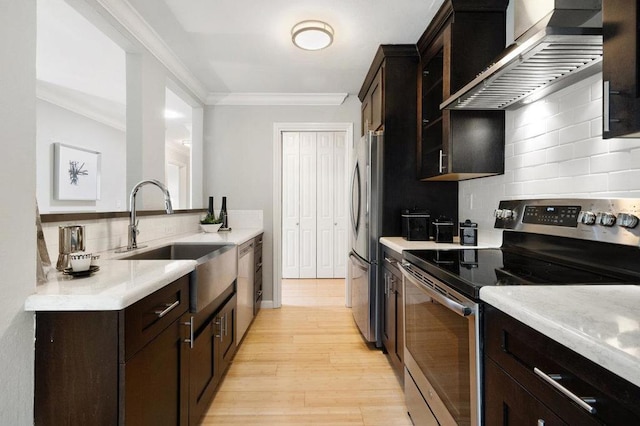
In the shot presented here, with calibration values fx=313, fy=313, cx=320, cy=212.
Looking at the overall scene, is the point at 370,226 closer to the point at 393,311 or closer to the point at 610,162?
the point at 393,311

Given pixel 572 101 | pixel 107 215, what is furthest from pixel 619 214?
pixel 107 215

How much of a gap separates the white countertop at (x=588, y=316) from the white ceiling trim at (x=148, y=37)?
2.51m

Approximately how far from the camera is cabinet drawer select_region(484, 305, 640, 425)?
1.75 feet

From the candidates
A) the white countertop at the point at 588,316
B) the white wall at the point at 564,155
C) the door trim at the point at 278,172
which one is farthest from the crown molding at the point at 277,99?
the white countertop at the point at 588,316

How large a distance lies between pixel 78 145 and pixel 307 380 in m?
4.62

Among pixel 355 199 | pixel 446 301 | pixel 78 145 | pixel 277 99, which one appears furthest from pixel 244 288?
pixel 78 145

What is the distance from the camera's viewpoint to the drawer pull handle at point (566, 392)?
0.58 m

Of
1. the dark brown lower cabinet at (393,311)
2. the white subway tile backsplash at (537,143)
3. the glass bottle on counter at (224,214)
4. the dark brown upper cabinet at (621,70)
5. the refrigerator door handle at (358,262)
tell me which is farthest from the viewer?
the glass bottle on counter at (224,214)

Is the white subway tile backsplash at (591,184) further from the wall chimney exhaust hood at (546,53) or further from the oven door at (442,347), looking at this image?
the oven door at (442,347)

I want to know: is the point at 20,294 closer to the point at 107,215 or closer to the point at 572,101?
the point at 107,215

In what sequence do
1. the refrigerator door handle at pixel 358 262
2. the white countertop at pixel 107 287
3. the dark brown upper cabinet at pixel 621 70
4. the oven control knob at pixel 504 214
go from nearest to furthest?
the dark brown upper cabinet at pixel 621 70 → the white countertop at pixel 107 287 → the oven control knob at pixel 504 214 → the refrigerator door handle at pixel 358 262

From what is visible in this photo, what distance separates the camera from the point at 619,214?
1104 millimetres

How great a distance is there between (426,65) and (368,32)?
1.63 feet

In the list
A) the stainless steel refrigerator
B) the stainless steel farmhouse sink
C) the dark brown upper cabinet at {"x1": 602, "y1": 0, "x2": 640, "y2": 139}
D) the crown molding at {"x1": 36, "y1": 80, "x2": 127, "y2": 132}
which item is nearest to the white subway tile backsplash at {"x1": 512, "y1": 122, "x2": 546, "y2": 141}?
the dark brown upper cabinet at {"x1": 602, "y1": 0, "x2": 640, "y2": 139}
